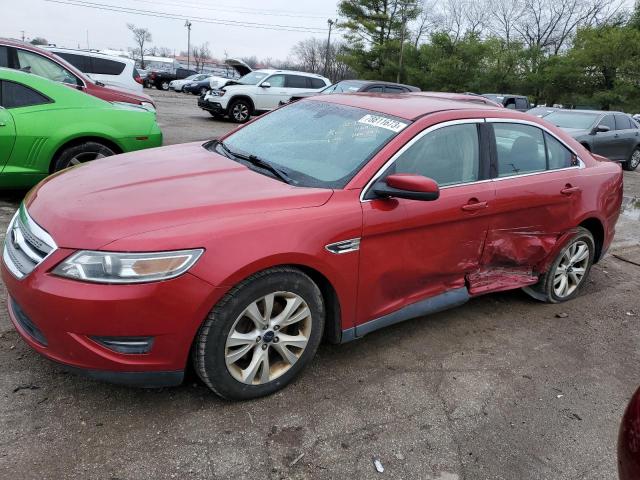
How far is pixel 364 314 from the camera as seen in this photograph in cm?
291

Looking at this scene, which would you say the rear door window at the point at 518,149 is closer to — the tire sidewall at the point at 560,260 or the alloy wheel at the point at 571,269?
the tire sidewall at the point at 560,260

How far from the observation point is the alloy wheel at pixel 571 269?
4.14m

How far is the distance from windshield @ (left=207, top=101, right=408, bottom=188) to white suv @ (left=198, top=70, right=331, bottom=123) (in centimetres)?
1279

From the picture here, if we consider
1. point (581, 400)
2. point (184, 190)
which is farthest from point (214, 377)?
point (581, 400)

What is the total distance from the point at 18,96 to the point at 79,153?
788mm

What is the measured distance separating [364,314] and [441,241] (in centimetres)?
69

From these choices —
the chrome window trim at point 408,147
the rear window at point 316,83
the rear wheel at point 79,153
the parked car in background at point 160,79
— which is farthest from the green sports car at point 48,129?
the parked car in background at point 160,79

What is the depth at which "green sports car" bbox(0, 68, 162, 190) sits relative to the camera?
5000 mm

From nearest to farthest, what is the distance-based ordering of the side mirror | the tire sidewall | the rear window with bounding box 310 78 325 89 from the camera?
the side mirror < the tire sidewall < the rear window with bounding box 310 78 325 89

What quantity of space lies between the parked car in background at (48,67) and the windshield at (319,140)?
4.96 metres

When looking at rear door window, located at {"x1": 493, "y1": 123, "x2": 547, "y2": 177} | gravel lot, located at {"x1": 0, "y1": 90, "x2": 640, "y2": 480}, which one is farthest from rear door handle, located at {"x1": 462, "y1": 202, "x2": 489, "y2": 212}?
gravel lot, located at {"x1": 0, "y1": 90, "x2": 640, "y2": 480}

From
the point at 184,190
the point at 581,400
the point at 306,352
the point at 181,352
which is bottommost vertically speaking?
the point at 581,400

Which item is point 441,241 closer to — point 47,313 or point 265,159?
point 265,159

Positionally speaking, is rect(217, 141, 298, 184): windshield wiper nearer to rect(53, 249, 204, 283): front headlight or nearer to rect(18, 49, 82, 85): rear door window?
rect(53, 249, 204, 283): front headlight
